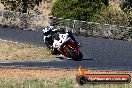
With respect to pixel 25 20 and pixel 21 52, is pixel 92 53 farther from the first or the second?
pixel 25 20

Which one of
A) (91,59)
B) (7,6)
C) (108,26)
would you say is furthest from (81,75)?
(7,6)

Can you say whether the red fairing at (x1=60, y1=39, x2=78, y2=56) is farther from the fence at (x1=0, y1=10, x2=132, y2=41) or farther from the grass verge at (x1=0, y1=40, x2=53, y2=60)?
the fence at (x1=0, y1=10, x2=132, y2=41)

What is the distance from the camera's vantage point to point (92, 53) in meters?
31.0

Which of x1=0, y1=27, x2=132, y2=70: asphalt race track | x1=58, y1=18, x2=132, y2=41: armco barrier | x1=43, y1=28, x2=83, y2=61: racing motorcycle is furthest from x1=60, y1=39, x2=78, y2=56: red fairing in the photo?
x1=58, y1=18, x2=132, y2=41: armco barrier

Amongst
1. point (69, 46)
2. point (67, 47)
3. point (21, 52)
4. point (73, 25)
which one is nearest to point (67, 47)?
point (67, 47)

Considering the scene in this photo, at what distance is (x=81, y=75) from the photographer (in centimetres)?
1252

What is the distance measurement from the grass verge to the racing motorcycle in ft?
3.19

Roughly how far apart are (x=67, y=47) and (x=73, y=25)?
14239 millimetres

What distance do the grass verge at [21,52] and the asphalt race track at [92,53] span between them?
1688 mm

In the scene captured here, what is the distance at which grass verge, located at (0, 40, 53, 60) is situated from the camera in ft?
93.1

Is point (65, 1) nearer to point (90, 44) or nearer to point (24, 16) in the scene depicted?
point (24, 16)

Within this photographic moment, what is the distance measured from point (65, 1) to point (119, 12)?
584 cm

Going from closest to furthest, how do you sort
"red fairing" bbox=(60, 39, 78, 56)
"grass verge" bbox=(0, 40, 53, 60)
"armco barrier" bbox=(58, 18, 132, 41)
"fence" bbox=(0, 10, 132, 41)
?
"red fairing" bbox=(60, 39, 78, 56) < "grass verge" bbox=(0, 40, 53, 60) < "armco barrier" bbox=(58, 18, 132, 41) < "fence" bbox=(0, 10, 132, 41)

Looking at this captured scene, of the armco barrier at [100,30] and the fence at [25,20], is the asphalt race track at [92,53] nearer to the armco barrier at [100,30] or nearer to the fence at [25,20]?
the armco barrier at [100,30]
